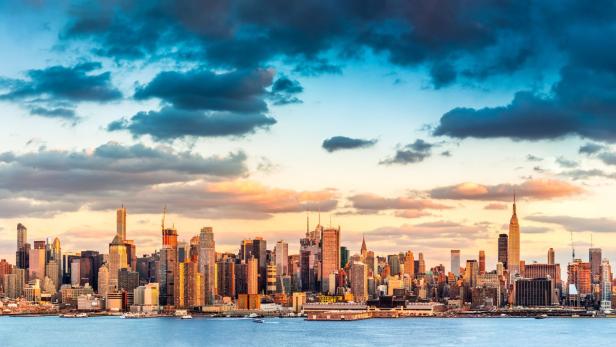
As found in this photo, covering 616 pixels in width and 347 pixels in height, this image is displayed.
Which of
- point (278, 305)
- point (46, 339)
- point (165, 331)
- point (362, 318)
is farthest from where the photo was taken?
point (278, 305)

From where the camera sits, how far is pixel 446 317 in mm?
187250

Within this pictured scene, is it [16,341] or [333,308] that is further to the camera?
[333,308]

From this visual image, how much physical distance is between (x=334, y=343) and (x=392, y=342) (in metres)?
5.23

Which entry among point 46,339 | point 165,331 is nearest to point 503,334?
point 165,331

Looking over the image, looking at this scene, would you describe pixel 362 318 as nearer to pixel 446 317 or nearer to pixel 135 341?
pixel 446 317

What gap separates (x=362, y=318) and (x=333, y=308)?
6.98 meters

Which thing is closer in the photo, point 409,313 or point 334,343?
point 334,343

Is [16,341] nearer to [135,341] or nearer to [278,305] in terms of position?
[135,341]

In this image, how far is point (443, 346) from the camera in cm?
8656

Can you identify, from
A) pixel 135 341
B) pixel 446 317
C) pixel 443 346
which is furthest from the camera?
pixel 446 317

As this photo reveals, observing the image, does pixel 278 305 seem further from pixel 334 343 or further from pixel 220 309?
pixel 334 343

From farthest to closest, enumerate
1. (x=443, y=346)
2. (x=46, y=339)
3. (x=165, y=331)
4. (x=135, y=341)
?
(x=165, y=331) < (x=46, y=339) < (x=135, y=341) < (x=443, y=346)

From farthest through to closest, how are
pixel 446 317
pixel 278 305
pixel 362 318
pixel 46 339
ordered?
pixel 278 305, pixel 446 317, pixel 362 318, pixel 46 339

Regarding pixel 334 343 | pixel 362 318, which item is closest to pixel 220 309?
pixel 362 318
